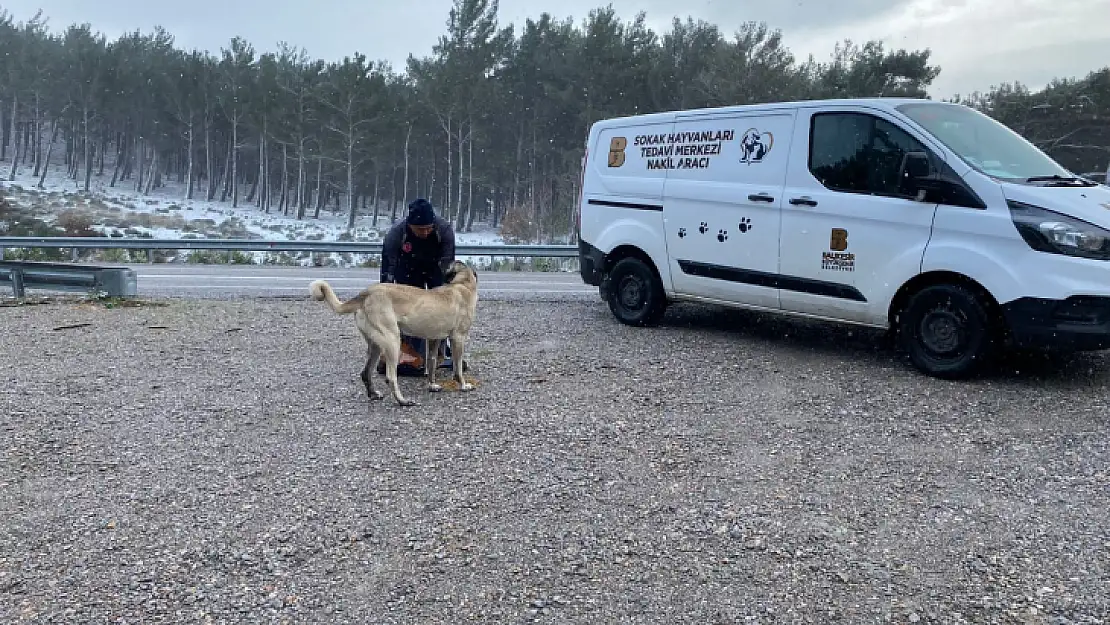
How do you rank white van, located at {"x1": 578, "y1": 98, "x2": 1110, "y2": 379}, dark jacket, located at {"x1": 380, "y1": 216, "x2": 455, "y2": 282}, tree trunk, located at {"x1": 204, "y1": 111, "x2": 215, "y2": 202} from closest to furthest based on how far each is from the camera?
white van, located at {"x1": 578, "y1": 98, "x2": 1110, "y2": 379}, dark jacket, located at {"x1": 380, "y1": 216, "x2": 455, "y2": 282}, tree trunk, located at {"x1": 204, "y1": 111, "x2": 215, "y2": 202}

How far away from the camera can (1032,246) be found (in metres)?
5.46

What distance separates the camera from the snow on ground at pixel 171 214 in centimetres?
3769

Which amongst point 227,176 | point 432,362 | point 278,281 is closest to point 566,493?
point 432,362

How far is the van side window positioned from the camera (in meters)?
6.22

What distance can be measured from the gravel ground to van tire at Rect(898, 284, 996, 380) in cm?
18

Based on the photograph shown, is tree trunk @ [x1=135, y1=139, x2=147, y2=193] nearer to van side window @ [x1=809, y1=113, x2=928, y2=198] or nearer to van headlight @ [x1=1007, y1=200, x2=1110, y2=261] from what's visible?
van side window @ [x1=809, y1=113, x2=928, y2=198]

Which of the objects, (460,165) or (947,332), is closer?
(947,332)

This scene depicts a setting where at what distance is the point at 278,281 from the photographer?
14336 mm

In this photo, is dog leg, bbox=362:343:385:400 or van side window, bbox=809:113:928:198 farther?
van side window, bbox=809:113:928:198

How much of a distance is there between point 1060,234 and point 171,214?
49.6 metres

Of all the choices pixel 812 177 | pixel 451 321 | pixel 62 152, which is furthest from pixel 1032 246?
pixel 62 152

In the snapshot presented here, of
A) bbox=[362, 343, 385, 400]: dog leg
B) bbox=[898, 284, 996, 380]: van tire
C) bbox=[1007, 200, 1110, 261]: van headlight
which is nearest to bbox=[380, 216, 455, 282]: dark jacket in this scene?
bbox=[362, 343, 385, 400]: dog leg

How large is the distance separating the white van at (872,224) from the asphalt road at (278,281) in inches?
159

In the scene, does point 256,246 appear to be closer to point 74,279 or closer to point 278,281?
point 278,281
